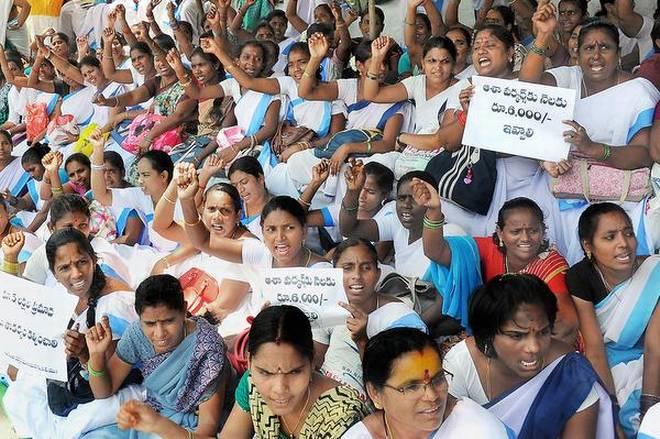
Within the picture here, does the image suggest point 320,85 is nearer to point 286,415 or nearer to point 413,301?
point 413,301

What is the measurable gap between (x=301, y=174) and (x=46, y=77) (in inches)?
149

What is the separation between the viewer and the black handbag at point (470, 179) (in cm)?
316

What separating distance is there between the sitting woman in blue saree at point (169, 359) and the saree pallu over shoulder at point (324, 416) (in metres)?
→ 0.37

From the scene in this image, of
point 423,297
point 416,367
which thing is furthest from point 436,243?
point 416,367

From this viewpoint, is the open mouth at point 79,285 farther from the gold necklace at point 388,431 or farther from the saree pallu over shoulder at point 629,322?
the saree pallu over shoulder at point 629,322

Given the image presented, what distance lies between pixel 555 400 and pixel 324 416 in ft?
2.00

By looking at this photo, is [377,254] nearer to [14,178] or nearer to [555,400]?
[555,400]

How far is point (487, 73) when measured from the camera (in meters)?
3.31

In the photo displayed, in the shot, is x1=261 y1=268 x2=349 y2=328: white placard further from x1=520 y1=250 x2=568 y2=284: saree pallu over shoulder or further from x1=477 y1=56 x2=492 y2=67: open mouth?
x1=477 y1=56 x2=492 y2=67: open mouth

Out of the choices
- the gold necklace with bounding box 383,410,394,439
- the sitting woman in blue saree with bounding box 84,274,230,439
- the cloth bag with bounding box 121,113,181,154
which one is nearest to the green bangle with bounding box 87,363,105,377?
the sitting woman in blue saree with bounding box 84,274,230,439

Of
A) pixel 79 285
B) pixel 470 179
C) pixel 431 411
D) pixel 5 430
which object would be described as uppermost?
pixel 470 179

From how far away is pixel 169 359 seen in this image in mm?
2572

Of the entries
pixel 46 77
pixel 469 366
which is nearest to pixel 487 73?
pixel 469 366

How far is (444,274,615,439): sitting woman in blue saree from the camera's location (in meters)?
2.00
